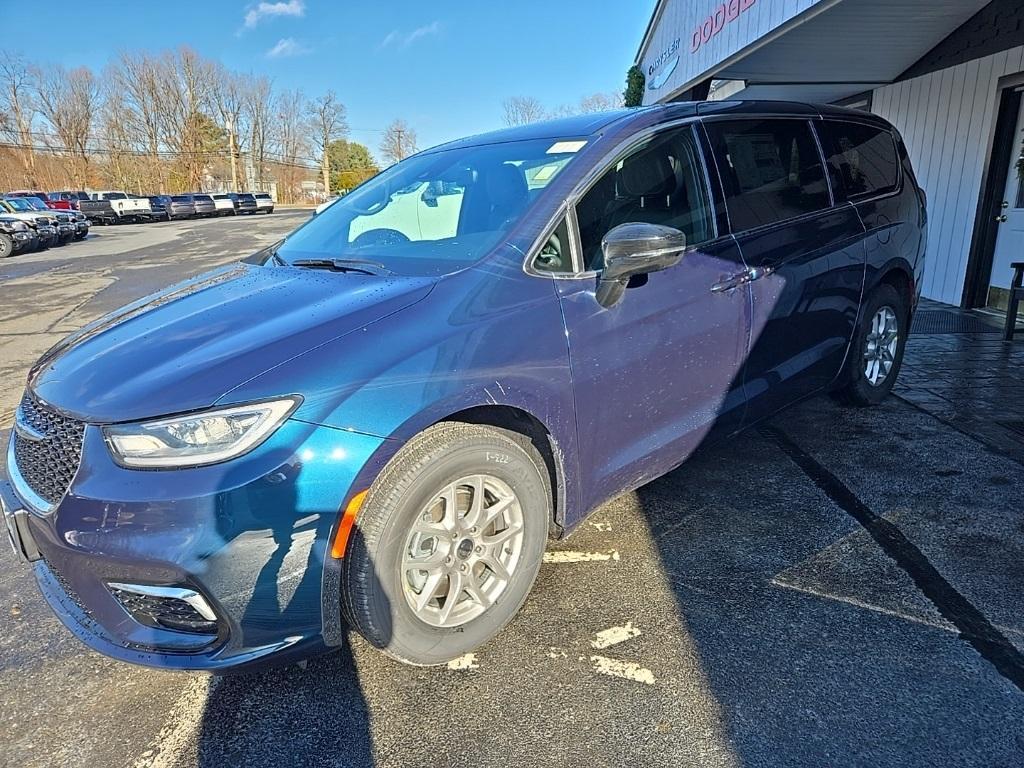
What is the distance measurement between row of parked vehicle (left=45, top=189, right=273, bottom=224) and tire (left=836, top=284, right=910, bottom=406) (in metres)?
38.4

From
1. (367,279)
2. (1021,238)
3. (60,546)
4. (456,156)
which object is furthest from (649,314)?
(1021,238)

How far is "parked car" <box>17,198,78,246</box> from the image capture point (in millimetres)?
21594

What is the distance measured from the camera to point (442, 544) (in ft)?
7.01

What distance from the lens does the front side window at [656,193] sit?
101 inches

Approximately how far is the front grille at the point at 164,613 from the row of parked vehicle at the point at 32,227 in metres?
21.5

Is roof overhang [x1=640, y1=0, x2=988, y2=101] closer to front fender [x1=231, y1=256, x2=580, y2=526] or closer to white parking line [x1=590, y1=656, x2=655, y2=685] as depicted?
front fender [x1=231, y1=256, x2=580, y2=526]

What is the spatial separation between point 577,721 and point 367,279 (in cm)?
160

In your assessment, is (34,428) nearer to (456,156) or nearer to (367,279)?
(367,279)

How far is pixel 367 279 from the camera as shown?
2.37 meters

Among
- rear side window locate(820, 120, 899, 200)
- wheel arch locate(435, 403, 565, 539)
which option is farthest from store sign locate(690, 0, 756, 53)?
wheel arch locate(435, 403, 565, 539)

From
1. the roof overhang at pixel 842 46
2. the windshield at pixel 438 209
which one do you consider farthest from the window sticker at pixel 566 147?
the roof overhang at pixel 842 46

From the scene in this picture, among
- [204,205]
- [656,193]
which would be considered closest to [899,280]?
[656,193]

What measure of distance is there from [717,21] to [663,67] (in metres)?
4.49

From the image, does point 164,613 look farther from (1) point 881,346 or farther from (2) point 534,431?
(1) point 881,346
